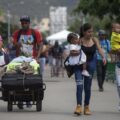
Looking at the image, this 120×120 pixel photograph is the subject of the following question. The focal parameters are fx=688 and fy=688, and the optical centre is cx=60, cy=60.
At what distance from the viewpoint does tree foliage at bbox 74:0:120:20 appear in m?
30.9

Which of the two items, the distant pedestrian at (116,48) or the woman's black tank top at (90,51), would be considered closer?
the woman's black tank top at (90,51)

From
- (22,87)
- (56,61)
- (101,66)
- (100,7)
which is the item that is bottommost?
(22,87)

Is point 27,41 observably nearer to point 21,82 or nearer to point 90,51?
point 21,82

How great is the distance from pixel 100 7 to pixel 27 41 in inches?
690

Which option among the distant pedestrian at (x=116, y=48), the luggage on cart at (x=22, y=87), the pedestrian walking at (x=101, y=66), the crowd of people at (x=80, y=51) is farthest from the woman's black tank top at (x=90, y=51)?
the pedestrian walking at (x=101, y=66)

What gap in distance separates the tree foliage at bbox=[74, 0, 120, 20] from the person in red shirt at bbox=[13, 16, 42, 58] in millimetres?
15769

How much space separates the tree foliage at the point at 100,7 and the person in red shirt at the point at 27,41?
1577 centimetres

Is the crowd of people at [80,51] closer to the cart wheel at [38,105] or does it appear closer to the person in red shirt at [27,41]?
the person in red shirt at [27,41]

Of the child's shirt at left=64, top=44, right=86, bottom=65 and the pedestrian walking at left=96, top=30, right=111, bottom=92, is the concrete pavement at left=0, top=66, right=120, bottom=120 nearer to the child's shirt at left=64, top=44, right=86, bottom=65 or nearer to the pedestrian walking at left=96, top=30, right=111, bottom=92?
the pedestrian walking at left=96, top=30, right=111, bottom=92

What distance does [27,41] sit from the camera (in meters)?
14.2

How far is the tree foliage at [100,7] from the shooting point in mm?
30888

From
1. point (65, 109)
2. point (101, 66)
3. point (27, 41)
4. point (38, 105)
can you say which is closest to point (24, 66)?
point (38, 105)

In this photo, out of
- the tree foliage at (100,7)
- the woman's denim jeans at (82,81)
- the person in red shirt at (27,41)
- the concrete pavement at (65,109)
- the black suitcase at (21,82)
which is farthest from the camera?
the tree foliage at (100,7)

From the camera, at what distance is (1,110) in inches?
548
